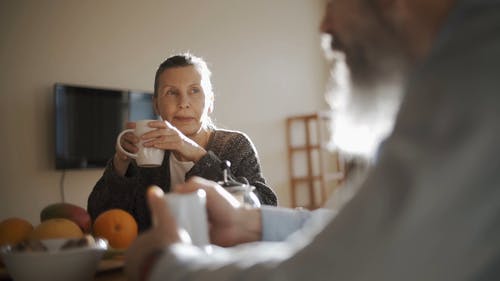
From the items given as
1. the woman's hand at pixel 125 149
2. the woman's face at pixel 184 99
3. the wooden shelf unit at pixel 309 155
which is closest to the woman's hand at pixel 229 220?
the woman's hand at pixel 125 149

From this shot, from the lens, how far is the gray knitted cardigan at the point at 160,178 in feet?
3.72

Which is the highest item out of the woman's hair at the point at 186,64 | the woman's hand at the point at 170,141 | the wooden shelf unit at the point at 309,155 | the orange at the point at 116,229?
the woman's hair at the point at 186,64

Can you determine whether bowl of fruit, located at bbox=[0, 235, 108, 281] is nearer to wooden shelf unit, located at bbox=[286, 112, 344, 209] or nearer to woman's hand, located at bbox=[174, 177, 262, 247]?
woman's hand, located at bbox=[174, 177, 262, 247]

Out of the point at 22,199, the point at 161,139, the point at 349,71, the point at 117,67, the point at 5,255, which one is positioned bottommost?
the point at 22,199

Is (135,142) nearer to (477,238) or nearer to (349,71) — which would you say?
(349,71)

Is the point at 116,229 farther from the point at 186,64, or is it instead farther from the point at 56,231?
the point at 186,64

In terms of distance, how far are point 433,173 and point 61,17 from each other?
2915 mm

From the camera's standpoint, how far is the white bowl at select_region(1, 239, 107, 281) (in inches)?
21.7

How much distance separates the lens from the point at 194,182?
2.25 ft

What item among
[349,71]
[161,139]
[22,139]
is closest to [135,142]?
[161,139]

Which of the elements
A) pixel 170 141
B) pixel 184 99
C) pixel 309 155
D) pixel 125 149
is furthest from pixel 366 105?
pixel 309 155

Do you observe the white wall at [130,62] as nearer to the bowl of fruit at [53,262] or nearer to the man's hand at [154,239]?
A: the bowl of fruit at [53,262]

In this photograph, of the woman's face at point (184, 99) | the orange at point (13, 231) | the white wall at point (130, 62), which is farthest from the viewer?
the white wall at point (130, 62)

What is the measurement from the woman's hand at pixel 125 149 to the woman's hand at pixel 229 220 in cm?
43
